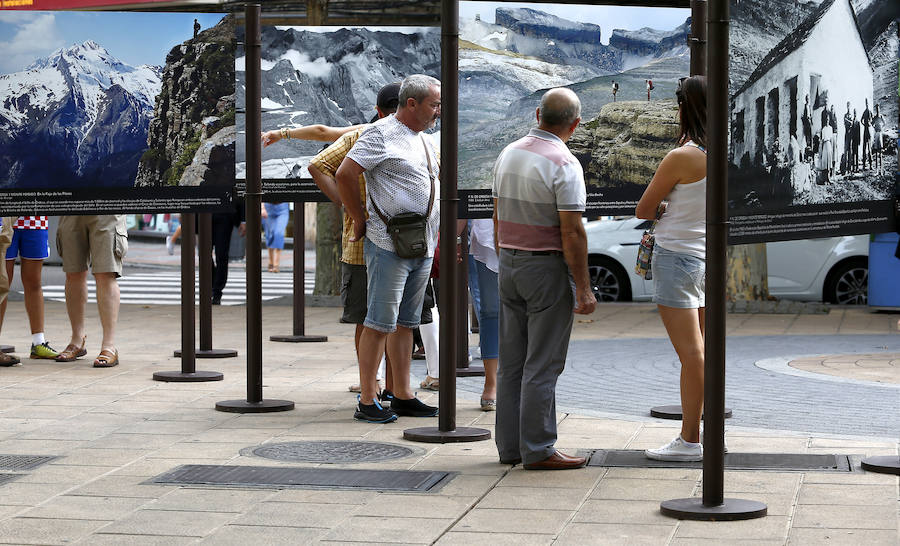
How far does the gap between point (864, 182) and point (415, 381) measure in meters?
4.06

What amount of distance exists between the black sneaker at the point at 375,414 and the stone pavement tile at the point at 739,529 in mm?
2794

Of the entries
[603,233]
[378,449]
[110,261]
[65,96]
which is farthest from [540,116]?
[603,233]

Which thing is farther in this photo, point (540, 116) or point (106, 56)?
point (106, 56)

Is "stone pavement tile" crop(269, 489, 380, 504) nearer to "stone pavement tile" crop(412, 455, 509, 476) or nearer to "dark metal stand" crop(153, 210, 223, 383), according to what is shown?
"stone pavement tile" crop(412, 455, 509, 476)

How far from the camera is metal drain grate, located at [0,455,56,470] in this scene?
6570 millimetres

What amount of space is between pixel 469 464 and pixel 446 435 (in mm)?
633

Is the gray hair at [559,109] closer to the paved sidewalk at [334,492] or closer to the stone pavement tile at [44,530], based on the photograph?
the paved sidewalk at [334,492]

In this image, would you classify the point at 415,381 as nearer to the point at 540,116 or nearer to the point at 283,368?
the point at 283,368

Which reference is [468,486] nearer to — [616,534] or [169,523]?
[616,534]

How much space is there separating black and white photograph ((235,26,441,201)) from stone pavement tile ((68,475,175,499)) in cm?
424

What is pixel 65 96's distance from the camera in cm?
954

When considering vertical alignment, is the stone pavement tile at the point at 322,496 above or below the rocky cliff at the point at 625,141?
below

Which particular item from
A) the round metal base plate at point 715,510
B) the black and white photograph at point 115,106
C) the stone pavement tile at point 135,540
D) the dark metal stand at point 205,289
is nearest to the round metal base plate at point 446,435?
the round metal base plate at point 715,510

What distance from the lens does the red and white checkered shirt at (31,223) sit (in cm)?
1074
